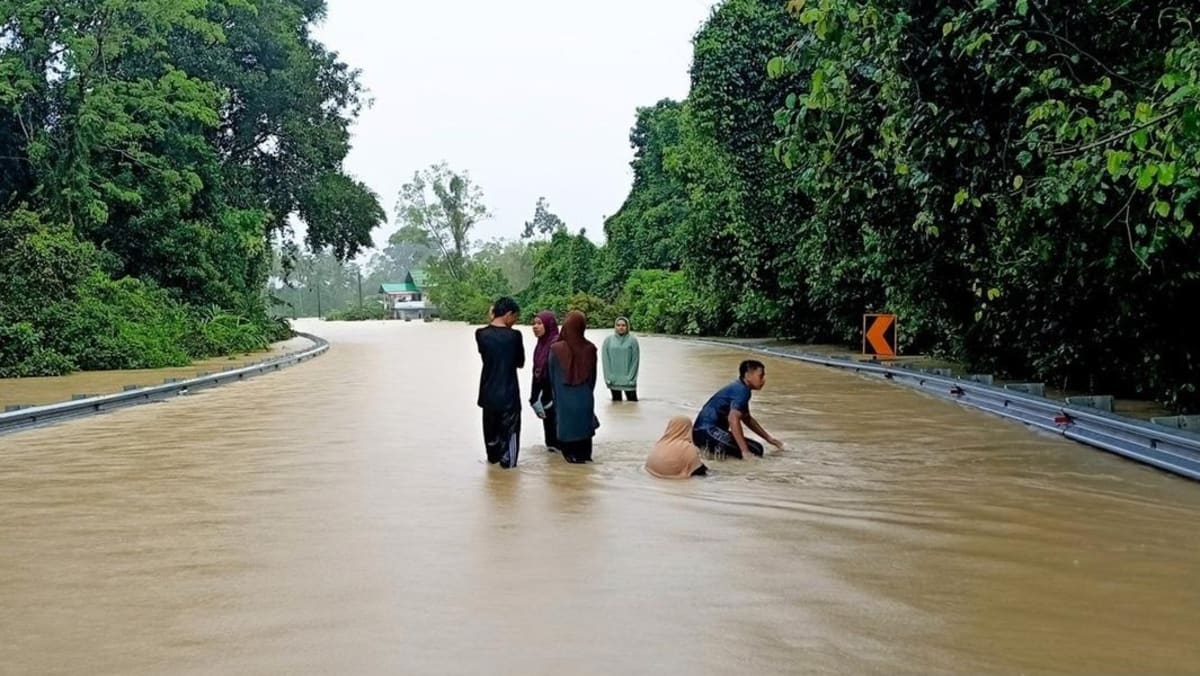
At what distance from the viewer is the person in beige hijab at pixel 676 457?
421 inches

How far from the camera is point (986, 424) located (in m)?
14.7

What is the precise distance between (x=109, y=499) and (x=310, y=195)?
129 ft

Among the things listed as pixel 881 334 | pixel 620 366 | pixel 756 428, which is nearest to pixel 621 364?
pixel 620 366

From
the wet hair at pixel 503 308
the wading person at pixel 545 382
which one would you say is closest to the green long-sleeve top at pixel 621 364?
the wading person at pixel 545 382

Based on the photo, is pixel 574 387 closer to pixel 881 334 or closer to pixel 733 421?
pixel 733 421

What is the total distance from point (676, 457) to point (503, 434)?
1865 millimetres

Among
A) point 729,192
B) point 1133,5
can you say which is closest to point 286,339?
point 729,192

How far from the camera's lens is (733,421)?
452 inches

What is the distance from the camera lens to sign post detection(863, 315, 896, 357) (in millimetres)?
23938

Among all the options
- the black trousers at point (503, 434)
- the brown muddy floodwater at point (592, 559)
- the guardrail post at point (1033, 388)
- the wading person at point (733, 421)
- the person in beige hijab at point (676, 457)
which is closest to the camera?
the brown muddy floodwater at point (592, 559)

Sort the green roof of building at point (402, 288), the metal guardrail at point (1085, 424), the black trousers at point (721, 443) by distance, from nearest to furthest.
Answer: the metal guardrail at point (1085, 424), the black trousers at point (721, 443), the green roof of building at point (402, 288)

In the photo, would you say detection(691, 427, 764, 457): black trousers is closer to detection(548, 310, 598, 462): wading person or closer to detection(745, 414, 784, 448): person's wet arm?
detection(745, 414, 784, 448): person's wet arm

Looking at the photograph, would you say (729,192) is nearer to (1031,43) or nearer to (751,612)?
(1031,43)

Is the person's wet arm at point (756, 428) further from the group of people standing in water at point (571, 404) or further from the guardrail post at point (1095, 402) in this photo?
the guardrail post at point (1095, 402)
